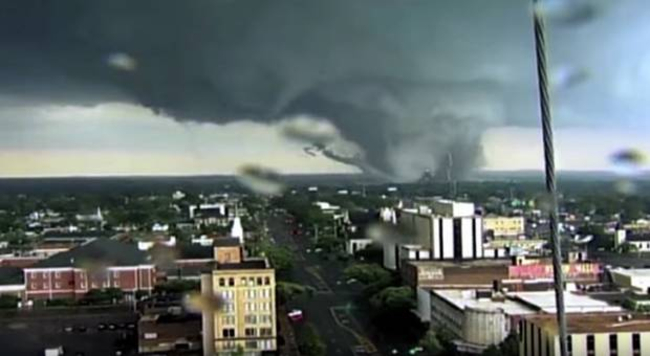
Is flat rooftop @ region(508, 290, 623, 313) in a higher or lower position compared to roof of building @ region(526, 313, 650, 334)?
lower

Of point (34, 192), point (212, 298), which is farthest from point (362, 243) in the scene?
point (212, 298)

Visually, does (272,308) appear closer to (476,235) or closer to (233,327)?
(233,327)

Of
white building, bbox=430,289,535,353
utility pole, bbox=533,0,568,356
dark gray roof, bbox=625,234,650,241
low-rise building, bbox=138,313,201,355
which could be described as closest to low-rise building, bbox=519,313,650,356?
white building, bbox=430,289,535,353

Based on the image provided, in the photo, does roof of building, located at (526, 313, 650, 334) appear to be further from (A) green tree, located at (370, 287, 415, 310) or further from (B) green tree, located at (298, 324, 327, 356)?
(A) green tree, located at (370, 287, 415, 310)

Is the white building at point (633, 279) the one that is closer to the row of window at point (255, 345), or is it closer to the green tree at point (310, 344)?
the green tree at point (310, 344)

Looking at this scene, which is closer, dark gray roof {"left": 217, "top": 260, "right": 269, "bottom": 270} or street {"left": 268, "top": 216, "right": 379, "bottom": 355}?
dark gray roof {"left": 217, "top": 260, "right": 269, "bottom": 270}

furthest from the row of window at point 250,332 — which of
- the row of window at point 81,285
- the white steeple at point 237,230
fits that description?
the white steeple at point 237,230

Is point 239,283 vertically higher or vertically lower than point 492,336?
higher
